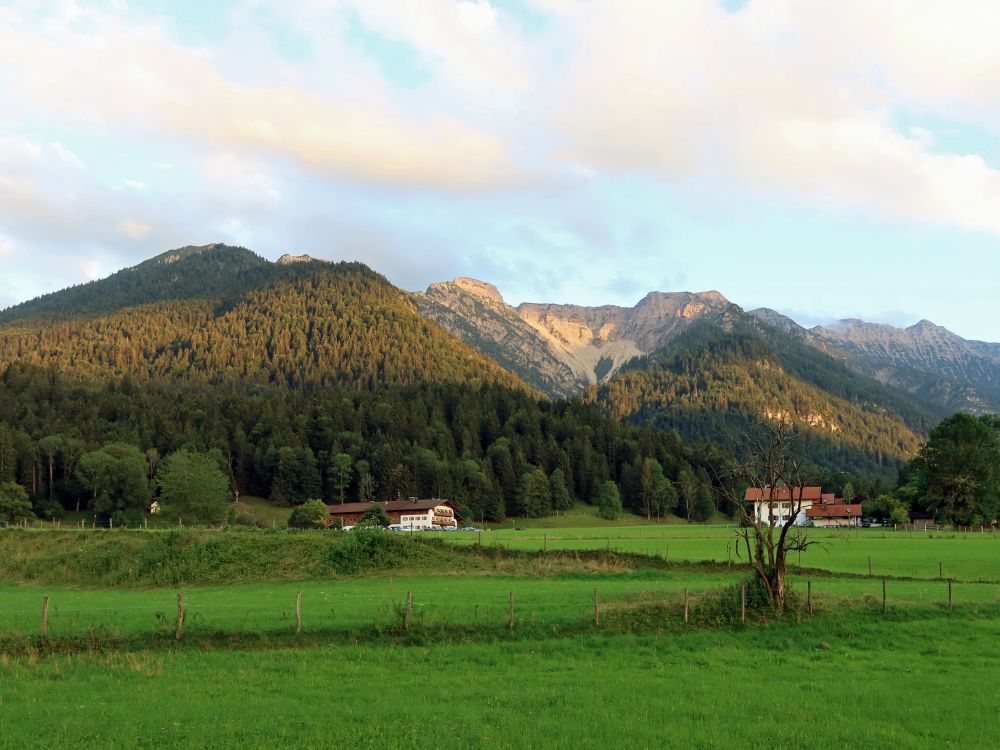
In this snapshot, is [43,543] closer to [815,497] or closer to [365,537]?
[365,537]

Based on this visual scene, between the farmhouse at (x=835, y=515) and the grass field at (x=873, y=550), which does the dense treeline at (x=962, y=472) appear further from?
the farmhouse at (x=835, y=515)

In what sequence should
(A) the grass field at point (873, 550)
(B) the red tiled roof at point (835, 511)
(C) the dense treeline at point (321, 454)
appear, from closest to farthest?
1. (A) the grass field at point (873, 550)
2. (C) the dense treeline at point (321, 454)
3. (B) the red tiled roof at point (835, 511)

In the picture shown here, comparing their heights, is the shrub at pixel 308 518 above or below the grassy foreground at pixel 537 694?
below

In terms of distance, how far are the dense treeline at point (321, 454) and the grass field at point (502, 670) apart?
10318cm

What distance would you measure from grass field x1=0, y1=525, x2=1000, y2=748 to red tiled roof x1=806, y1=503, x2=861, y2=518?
124705 millimetres

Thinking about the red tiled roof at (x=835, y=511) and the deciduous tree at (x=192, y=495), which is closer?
the deciduous tree at (x=192, y=495)

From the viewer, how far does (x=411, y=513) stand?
452 ft

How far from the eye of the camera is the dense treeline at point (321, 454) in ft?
456

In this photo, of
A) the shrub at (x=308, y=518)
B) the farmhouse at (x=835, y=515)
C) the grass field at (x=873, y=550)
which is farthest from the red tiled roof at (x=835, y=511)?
the shrub at (x=308, y=518)

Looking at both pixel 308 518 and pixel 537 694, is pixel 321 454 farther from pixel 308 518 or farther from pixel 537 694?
pixel 537 694

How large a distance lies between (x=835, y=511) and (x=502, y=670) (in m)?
157

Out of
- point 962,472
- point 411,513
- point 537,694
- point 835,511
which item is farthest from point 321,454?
point 537,694

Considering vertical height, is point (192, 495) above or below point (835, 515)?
above

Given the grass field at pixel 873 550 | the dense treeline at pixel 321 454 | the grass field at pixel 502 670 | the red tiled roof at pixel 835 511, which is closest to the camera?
the grass field at pixel 502 670
